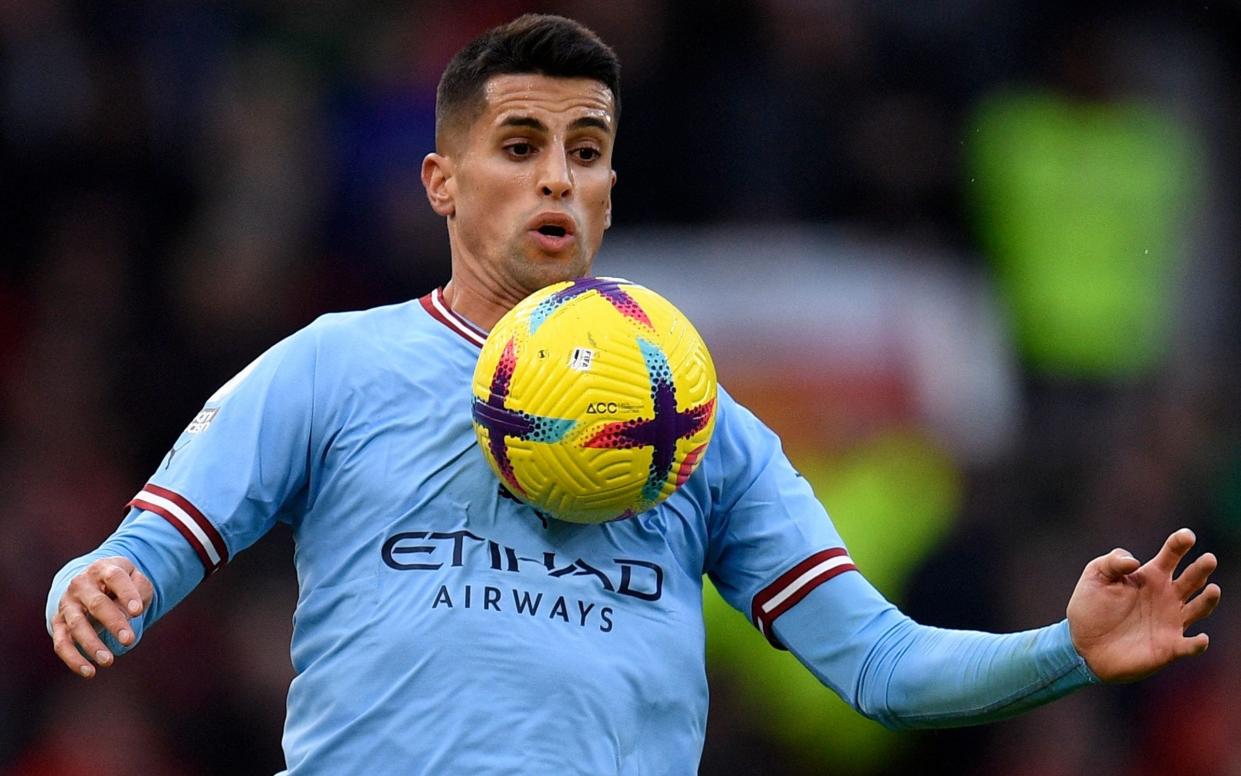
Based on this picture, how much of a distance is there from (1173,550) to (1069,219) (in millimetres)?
7135

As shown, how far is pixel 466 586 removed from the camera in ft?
14.0

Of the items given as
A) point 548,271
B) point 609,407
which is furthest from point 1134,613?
point 548,271

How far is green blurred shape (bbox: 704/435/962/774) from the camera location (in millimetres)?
9250

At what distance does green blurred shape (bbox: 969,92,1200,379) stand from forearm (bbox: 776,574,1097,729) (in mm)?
6457

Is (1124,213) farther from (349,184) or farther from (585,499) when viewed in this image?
(585,499)

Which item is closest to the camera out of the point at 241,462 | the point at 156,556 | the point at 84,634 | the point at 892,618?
the point at 84,634

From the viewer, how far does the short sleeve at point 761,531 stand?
183 inches

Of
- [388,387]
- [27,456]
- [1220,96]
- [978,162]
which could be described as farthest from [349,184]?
[388,387]

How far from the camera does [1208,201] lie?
448 inches

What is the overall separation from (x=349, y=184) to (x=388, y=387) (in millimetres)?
5873

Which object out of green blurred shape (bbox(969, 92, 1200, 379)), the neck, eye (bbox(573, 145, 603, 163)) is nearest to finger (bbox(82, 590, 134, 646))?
the neck

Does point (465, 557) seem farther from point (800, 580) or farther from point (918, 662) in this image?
point (918, 662)

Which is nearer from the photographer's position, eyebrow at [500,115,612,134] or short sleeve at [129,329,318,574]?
short sleeve at [129,329,318,574]

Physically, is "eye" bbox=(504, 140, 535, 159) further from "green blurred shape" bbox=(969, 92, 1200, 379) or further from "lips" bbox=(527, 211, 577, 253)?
"green blurred shape" bbox=(969, 92, 1200, 379)
